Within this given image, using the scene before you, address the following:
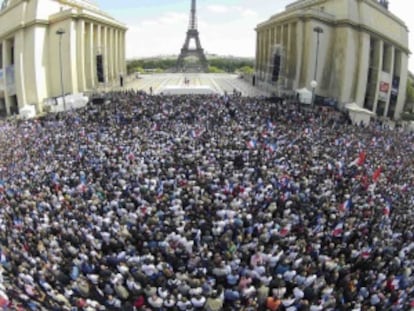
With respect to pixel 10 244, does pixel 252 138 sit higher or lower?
higher

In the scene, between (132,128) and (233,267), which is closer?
(233,267)

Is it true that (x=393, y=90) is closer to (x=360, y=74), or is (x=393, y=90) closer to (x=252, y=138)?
(x=360, y=74)

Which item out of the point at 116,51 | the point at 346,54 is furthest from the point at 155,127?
the point at 116,51

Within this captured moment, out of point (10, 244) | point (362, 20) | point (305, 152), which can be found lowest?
point (10, 244)

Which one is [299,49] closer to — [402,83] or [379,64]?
[379,64]

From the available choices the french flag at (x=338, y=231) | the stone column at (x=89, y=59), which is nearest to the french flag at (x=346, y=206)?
the french flag at (x=338, y=231)

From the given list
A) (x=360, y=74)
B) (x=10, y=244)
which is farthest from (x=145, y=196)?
(x=360, y=74)

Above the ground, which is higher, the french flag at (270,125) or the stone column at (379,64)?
the stone column at (379,64)

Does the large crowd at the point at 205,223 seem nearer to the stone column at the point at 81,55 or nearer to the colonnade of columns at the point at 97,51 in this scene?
the stone column at the point at 81,55
